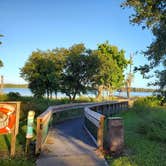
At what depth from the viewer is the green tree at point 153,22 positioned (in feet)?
28.9

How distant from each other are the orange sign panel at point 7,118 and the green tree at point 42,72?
17.8m

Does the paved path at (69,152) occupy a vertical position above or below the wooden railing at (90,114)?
below

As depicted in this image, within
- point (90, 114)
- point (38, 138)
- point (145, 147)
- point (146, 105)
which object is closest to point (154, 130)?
point (145, 147)

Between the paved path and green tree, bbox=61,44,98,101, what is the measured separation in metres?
16.9

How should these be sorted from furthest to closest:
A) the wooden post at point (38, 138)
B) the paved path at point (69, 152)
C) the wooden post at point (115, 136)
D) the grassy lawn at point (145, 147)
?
the wooden post at point (115, 136)
the wooden post at point (38, 138)
the grassy lawn at point (145, 147)
the paved path at point (69, 152)

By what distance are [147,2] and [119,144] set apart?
4.69 metres

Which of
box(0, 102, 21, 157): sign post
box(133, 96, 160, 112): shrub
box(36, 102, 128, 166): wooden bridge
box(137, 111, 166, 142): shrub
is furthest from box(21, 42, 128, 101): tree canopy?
box(0, 102, 21, 157): sign post

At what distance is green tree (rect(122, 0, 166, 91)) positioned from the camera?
8805 mm

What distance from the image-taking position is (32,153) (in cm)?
755

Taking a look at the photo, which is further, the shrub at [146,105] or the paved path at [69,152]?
the shrub at [146,105]

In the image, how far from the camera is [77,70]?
26984 millimetres

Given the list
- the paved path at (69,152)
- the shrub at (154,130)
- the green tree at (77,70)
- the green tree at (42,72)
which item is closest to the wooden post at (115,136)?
the paved path at (69,152)

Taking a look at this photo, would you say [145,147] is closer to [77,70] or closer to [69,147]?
[69,147]

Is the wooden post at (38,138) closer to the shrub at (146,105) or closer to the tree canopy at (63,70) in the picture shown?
the shrub at (146,105)
